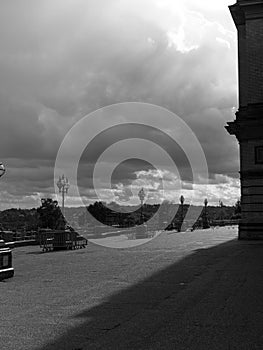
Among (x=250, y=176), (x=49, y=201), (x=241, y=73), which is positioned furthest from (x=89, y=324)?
(x=49, y=201)

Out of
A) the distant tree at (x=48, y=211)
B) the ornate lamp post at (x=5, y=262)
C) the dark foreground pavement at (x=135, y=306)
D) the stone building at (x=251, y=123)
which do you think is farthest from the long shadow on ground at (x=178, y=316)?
the distant tree at (x=48, y=211)

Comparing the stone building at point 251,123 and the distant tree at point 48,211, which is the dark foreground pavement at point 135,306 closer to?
the stone building at point 251,123

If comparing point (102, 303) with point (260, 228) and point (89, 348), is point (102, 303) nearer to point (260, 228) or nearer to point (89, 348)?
point (89, 348)

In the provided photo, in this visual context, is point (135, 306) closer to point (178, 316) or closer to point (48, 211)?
point (178, 316)

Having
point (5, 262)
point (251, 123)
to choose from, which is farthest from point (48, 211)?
point (5, 262)

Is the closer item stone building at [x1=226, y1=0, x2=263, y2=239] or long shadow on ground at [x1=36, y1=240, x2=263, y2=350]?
long shadow on ground at [x1=36, y1=240, x2=263, y2=350]

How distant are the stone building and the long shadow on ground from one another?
15589 millimetres

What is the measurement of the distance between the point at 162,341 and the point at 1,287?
7.05 metres

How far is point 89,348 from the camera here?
7.16 metres

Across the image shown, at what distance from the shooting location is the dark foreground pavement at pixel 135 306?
758 cm

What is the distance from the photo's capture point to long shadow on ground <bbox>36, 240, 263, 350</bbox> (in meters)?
7.43

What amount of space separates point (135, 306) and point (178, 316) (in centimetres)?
127

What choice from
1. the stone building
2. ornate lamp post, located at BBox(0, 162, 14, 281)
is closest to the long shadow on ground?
ornate lamp post, located at BBox(0, 162, 14, 281)

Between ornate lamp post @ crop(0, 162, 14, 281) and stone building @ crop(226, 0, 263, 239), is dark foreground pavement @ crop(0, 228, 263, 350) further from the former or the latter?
stone building @ crop(226, 0, 263, 239)
